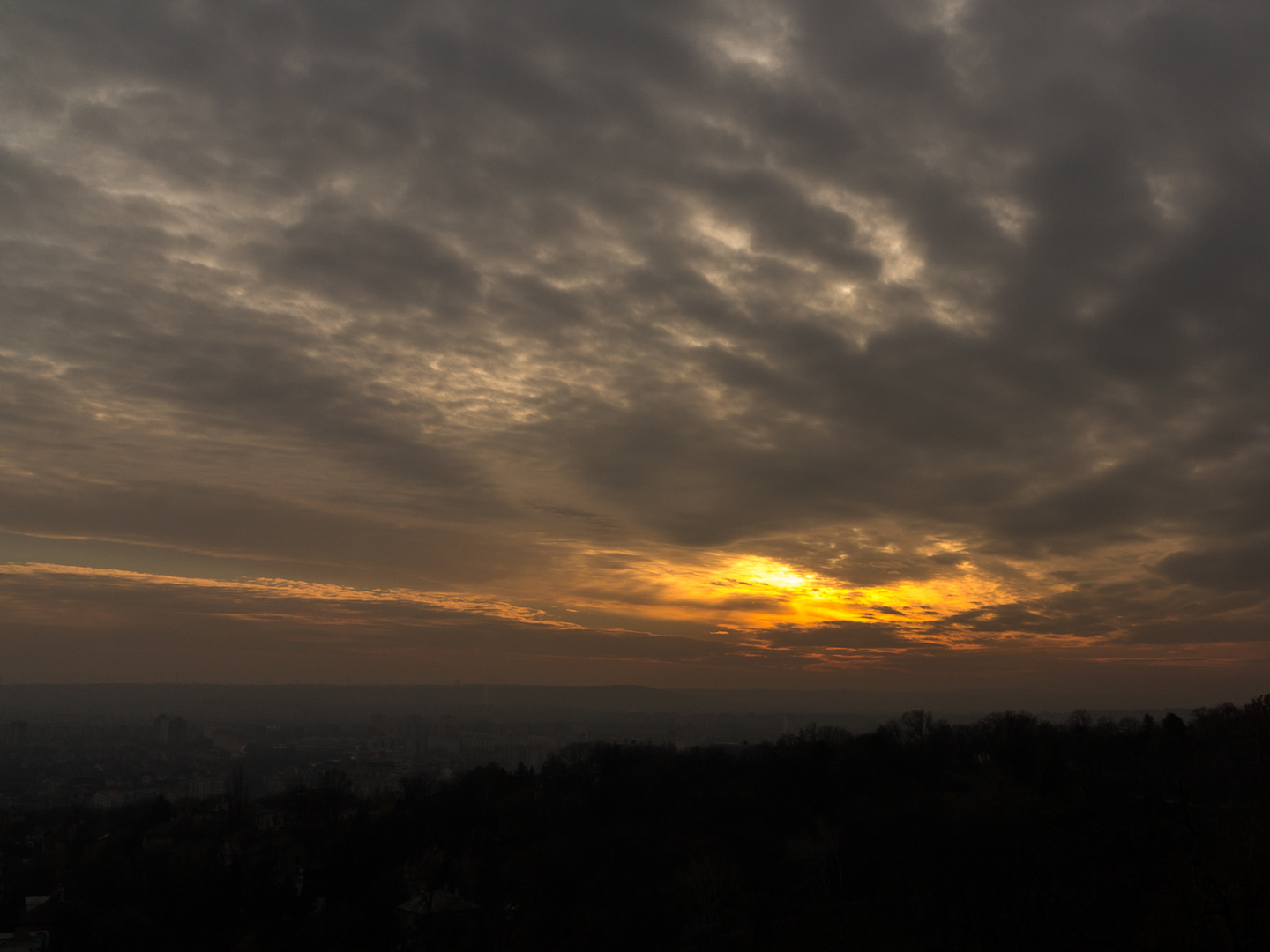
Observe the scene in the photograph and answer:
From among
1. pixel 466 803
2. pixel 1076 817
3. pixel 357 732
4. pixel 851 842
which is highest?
pixel 1076 817

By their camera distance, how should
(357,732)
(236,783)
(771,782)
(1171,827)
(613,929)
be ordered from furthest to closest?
(357,732)
(236,783)
(771,782)
(613,929)
(1171,827)

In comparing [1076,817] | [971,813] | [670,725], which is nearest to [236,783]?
[971,813]

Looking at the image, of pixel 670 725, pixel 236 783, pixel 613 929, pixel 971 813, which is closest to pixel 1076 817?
pixel 971 813

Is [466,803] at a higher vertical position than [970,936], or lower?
lower

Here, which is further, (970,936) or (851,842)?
(851,842)

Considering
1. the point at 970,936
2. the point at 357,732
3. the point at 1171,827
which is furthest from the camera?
the point at 357,732

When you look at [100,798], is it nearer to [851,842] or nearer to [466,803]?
[466,803]

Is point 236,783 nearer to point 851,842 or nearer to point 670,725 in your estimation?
point 851,842
